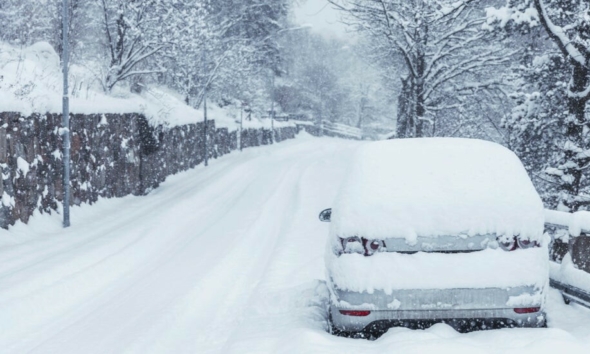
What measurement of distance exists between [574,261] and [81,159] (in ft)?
36.0

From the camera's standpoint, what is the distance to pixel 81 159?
1398 cm

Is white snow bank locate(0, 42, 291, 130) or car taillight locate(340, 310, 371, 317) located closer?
car taillight locate(340, 310, 371, 317)

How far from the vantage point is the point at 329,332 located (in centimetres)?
558

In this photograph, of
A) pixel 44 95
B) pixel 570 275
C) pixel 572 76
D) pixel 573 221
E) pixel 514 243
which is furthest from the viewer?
pixel 572 76

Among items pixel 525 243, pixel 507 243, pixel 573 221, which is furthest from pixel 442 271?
pixel 573 221

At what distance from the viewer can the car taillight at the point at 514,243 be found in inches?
187

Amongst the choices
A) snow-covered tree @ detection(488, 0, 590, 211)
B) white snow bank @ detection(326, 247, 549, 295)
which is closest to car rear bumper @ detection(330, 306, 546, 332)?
white snow bank @ detection(326, 247, 549, 295)

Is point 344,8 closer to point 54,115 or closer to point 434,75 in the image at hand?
point 434,75

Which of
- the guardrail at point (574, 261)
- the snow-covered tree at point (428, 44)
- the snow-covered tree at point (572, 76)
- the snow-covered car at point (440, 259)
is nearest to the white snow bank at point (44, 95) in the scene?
the snow-covered tree at point (428, 44)

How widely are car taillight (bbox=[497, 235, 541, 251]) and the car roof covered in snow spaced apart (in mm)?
50

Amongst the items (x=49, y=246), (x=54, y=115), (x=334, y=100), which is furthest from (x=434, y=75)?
(x=334, y=100)

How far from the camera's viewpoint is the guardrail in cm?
587

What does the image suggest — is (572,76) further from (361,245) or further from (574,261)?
(361,245)

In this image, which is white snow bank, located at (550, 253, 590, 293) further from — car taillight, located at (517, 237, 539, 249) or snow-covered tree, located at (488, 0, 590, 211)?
snow-covered tree, located at (488, 0, 590, 211)
